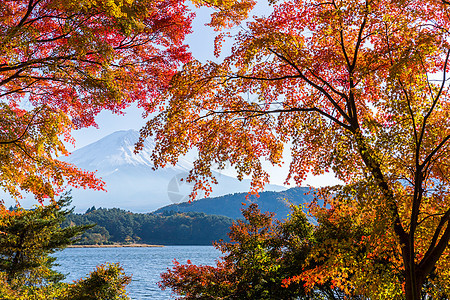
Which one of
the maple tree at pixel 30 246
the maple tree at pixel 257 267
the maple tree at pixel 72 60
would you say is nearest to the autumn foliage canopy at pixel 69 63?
the maple tree at pixel 72 60

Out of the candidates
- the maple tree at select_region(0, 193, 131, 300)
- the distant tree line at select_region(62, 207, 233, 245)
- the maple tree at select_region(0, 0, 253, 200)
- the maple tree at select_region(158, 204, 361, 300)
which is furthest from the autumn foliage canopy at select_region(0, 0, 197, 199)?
the distant tree line at select_region(62, 207, 233, 245)

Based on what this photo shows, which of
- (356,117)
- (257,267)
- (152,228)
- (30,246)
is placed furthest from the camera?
(152,228)

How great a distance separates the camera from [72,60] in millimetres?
5988

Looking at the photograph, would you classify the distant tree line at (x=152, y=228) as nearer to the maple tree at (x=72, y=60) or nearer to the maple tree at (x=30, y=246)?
the maple tree at (x=30, y=246)

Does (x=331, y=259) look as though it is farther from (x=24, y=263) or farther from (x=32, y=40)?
(x=24, y=263)

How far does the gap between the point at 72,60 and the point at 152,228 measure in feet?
336

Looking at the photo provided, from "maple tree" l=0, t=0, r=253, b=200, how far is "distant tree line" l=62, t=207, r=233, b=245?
85792mm

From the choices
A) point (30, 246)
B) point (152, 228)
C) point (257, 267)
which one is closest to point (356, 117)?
point (257, 267)

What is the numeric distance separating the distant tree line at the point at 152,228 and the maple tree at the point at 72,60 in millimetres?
85792

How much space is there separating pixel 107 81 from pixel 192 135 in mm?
1813

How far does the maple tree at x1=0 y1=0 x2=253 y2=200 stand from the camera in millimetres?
5445

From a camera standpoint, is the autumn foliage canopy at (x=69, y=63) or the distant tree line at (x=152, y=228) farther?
the distant tree line at (x=152, y=228)

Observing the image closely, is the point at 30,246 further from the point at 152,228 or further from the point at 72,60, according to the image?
the point at 152,228

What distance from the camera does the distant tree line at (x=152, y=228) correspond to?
313 ft
